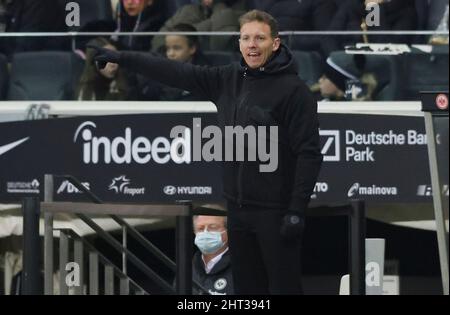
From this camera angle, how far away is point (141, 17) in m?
10.6

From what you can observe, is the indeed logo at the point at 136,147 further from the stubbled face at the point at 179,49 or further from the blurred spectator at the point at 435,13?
the blurred spectator at the point at 435,13

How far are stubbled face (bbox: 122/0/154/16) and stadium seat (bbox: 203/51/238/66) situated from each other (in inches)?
26.1

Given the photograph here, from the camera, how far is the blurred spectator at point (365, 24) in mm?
10055

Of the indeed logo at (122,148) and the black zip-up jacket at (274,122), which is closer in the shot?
the black zip-up jacket at (274,122)

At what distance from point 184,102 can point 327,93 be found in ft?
3.43

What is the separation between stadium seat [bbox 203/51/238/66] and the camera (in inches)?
400

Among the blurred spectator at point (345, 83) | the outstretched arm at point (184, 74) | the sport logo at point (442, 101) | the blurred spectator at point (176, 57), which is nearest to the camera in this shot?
the outstretched arm at point (184, 74)

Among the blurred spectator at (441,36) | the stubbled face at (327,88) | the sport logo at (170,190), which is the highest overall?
the blurred spectator at (441,36)

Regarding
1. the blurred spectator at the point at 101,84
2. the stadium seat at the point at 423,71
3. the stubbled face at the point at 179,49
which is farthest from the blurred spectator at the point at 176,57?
the stadium seat at the point at 423,71

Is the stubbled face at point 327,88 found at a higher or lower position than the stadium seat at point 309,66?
lower

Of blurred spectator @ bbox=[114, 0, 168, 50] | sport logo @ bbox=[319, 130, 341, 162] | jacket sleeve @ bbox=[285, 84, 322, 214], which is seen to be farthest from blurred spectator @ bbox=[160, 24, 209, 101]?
jacket sleeve @ bbox=[285, 84, 322, 214]

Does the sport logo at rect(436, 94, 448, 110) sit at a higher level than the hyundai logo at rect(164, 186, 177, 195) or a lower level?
lower

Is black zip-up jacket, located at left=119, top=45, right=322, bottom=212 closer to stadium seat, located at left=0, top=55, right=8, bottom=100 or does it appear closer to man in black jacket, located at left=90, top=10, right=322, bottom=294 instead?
man in black jacket, located at left=90, top=10, right=322, bottom=294
